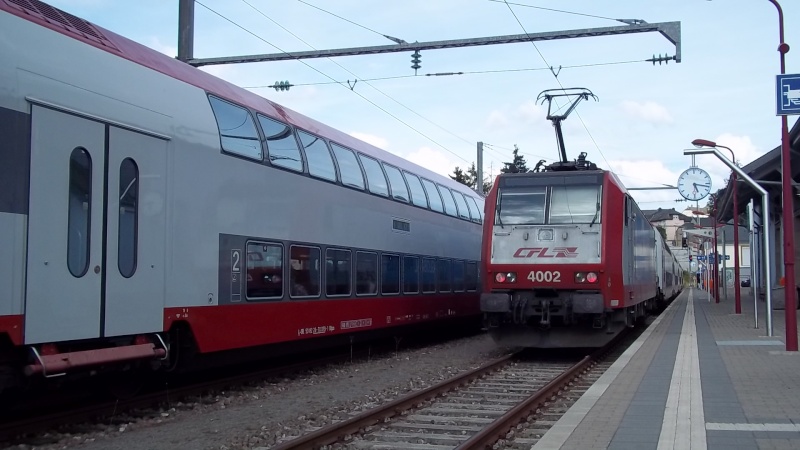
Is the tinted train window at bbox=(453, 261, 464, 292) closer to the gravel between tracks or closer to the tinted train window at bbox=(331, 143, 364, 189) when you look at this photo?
the gravel between tracks

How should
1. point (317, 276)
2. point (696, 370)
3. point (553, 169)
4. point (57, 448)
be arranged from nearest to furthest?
point (57, 448)
point (696, 370)
point (317, 276)
point (553, 169)

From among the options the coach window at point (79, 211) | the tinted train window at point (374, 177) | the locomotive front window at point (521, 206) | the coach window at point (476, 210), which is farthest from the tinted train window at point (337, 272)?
the coach window at point (476, 210)

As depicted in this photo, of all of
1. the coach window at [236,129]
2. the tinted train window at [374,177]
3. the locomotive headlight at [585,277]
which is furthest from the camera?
the tinted train window at [374,177]

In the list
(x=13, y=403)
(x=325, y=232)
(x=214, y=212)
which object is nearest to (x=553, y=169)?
(x=325, y=232)

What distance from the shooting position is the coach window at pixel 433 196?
18.2 meters

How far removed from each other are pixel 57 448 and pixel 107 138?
2.99m

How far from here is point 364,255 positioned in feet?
46.5

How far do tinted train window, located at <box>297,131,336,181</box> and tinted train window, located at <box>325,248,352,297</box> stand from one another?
1.25m

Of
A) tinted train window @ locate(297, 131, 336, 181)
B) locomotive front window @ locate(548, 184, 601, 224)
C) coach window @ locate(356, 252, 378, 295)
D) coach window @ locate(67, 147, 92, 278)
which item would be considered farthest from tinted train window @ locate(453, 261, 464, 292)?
coach window @ locate(67, 147, 92, 278)

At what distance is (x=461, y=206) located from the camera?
21.0 metres

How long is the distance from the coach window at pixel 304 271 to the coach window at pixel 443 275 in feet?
20.9

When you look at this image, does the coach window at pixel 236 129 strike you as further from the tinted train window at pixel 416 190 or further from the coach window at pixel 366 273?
the tinted train window at pixel 416 190

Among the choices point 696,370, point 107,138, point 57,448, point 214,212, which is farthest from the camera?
point 696,370

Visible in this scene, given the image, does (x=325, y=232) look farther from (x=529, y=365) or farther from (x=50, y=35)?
(x=50, y=35)
